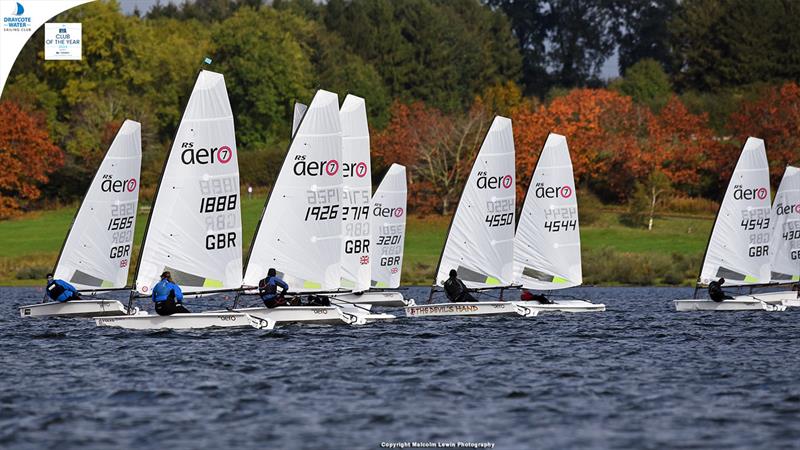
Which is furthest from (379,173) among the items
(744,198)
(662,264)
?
(744,198)

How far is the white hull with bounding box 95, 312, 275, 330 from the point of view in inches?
1417

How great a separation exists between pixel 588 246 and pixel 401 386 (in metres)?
58.5

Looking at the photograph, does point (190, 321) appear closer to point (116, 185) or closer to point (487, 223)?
point (116, 185)

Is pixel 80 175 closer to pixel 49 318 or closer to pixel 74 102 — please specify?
pixel 74 102

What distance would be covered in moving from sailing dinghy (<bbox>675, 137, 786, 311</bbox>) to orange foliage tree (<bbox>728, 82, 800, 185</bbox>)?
4195 cm

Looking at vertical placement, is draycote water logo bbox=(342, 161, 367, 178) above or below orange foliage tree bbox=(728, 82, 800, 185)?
below

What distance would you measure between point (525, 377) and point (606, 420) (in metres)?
5.98

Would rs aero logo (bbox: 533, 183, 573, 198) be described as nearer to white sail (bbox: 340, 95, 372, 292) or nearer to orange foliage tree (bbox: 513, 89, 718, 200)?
white sail (bbox: 340, 95, 372, 292)

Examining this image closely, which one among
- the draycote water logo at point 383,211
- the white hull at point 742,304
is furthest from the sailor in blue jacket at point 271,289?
the white hull at point 742,304

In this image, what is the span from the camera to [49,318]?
43406 millimetres

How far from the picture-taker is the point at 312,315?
38.4 m

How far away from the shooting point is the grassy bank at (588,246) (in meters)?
76.4

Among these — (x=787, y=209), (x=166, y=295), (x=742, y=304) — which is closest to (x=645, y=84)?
(x=787, y=209)

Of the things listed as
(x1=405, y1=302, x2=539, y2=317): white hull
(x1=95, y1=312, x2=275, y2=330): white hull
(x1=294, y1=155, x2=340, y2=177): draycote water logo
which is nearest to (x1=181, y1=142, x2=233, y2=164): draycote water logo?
(x1=294, y1=155, x2=340, y2=177): draycote water logo
